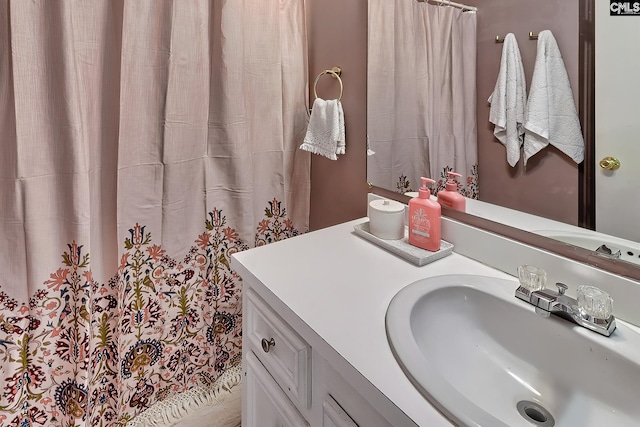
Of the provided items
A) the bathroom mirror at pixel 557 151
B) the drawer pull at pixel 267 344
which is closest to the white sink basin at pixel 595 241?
the bathroom mirror at pixel 557 151

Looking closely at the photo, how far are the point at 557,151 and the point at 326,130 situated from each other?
80 centimetres

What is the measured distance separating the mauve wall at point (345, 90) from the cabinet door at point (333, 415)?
31.7 inches

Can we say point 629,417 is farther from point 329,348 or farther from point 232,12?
point 232,12

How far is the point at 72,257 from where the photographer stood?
3.72ft

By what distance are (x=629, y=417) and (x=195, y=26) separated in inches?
58.4

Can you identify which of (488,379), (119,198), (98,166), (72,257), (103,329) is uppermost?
(98,166)

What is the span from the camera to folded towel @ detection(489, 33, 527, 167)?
0.82m

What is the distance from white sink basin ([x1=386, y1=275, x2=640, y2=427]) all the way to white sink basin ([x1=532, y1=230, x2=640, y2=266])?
131 mm

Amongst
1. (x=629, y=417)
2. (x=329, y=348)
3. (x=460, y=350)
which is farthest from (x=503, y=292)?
(x=329, y=348)

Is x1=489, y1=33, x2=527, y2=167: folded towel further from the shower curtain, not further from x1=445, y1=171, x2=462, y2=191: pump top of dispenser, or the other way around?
the shower curtain

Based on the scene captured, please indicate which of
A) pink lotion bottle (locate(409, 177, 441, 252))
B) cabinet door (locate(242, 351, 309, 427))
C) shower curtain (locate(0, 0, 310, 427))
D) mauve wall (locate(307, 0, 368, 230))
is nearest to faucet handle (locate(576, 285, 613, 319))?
pink lotion bottle (locate(409, 177, 441, 252))

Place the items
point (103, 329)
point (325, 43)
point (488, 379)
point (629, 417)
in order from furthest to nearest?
point (325, 43)
point (103, 329)
point (488, 379)
point (629, 417)

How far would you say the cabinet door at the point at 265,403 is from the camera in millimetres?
794

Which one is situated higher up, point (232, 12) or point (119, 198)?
point (232, 12)
